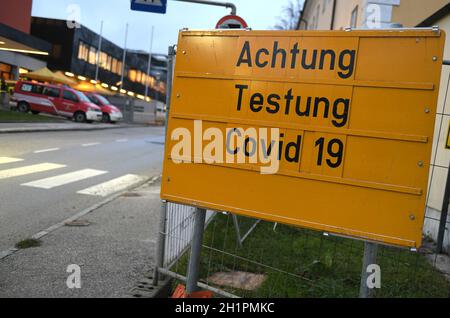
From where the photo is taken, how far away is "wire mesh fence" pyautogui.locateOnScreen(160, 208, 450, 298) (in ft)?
14.5

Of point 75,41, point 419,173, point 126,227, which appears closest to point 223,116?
point 419,173

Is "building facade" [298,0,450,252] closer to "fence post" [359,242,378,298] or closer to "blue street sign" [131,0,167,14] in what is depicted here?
"fence post" [359,242,378,298]

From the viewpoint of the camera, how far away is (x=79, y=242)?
5.82m

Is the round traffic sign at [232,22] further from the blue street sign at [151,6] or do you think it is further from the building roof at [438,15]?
the building roof at [438,15]

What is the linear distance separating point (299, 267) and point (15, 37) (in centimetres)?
2640

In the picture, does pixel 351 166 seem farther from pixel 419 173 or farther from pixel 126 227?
pixel 126 227

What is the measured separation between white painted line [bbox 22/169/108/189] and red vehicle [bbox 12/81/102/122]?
69.9 feet

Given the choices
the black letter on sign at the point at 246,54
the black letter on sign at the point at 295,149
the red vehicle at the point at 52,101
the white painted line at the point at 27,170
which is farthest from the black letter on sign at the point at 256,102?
the red vehicle at the point at 52,101

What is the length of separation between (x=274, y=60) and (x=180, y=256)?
2.40 meters

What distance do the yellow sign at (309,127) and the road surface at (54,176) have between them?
323 centimetres

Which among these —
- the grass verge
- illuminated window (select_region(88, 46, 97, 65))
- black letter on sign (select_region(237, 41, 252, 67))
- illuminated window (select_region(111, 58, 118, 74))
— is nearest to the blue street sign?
the grass verge

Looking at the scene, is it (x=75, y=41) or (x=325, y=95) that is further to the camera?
(x=75, y=41)

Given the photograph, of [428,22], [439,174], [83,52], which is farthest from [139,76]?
[439,174]

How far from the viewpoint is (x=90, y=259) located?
17.0ft
